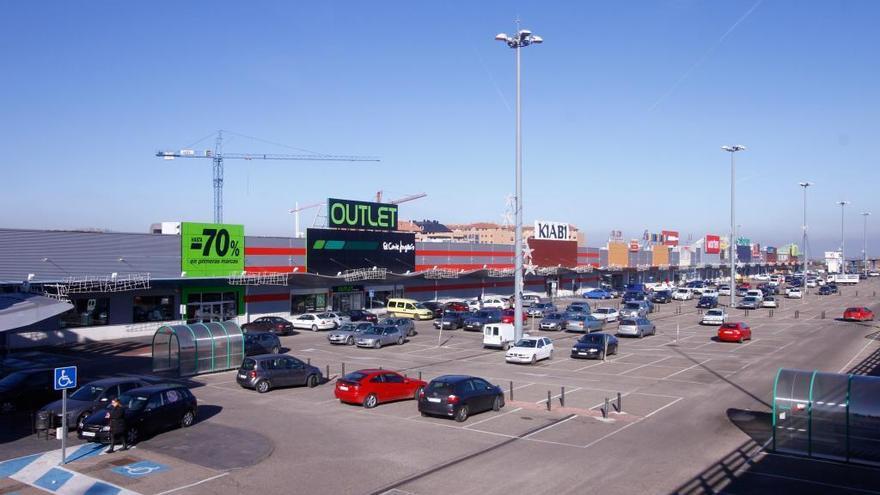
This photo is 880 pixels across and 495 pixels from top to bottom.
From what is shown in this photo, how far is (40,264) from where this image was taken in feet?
126

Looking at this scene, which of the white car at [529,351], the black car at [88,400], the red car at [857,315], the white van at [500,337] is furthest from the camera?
the red car at [857,315]

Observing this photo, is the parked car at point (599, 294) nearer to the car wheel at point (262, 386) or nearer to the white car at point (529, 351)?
the white car at point (529, 351)

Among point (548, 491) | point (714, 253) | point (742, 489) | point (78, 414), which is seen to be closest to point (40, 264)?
point (78, 414)

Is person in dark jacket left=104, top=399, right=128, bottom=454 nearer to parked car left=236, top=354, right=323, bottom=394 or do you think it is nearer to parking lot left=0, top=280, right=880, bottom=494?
parking lot left=0, top=280, right=880, bottom=494

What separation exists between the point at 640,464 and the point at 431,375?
14805mm

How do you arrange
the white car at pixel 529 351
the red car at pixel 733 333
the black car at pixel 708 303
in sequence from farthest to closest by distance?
1. the black car at pixel 708 303
2. the red car at pixel 733 333
3. the white car at pixel 529 351

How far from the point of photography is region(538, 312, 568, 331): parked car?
166 feet

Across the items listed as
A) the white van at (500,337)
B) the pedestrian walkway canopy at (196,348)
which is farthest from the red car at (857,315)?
the pedestrian walkway canopy at (196,348)

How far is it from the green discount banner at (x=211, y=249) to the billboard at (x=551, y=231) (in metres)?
41.6

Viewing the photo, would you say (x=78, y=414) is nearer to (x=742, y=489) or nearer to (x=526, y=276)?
(x=742, y=489)

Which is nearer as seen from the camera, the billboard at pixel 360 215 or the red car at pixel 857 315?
the billboard at pixel 360 215

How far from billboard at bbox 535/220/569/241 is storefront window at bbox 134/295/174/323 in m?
46.0

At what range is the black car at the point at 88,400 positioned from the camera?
20.0 meters

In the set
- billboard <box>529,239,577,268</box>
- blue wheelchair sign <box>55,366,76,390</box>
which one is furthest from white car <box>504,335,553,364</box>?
billboard <box>529,239,577,268</box>
